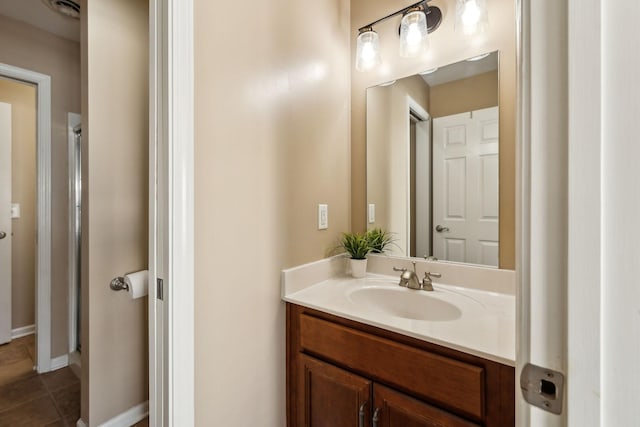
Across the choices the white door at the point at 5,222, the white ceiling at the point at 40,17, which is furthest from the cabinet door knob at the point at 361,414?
the white door at the point at 5,222

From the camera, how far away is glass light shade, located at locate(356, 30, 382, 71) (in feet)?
4.93

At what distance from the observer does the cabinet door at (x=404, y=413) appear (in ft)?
2.75

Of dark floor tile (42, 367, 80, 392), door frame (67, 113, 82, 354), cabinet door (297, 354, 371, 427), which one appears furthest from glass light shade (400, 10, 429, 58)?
dark floor tile (42, 367, 80, 392)

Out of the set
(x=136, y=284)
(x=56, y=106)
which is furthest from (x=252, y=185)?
(x=56, y=106)

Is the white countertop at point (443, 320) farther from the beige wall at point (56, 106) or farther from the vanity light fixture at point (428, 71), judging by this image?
the beige wall at point (56, 106)

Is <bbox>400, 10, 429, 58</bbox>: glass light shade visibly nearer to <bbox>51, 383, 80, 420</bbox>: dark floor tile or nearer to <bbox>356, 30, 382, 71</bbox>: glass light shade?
<bbox>356, 30, 382, 71</bbox>: glass light shade

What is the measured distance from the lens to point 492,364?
769 mm

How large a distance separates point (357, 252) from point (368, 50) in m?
1.08

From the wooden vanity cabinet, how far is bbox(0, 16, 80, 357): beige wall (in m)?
1.92

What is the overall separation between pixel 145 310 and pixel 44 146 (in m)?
1.37

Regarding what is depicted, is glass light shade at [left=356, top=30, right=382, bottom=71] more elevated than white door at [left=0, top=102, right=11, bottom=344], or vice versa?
glass light shade at [left=356, top=30, right=382, bottom=71]

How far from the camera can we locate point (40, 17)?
6.31ft
